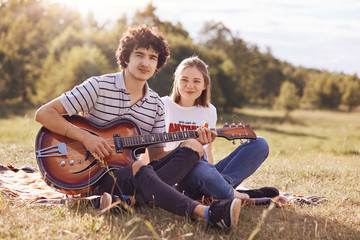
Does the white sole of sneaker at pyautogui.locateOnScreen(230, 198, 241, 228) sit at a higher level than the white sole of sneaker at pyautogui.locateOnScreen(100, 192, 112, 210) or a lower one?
higher

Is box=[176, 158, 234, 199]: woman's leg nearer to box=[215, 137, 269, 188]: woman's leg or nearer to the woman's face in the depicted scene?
box=[215, 137, 269, 188]: woman's leg

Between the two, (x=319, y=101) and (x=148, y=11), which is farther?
(x=319, y=101)

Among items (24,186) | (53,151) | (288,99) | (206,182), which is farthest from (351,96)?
(53,151)

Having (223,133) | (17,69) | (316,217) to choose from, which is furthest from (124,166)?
(17,69)

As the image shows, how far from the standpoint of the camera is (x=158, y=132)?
12.9ft

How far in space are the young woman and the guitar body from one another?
2.32 feet

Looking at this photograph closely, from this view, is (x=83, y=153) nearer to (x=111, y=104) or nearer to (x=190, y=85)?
(x=111, y=104)

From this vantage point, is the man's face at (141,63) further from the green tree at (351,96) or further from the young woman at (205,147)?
the green tree at (351,96)

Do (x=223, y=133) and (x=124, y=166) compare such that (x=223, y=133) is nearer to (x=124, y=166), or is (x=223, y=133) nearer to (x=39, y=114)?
(x=124, y=166)

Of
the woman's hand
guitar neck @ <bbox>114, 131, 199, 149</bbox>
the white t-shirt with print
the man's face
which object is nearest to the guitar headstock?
the woman's hand

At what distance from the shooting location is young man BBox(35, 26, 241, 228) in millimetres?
2918

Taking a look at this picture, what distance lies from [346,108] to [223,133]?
46151mm

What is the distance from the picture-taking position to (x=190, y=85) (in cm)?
439

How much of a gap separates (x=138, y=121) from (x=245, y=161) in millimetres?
1260
